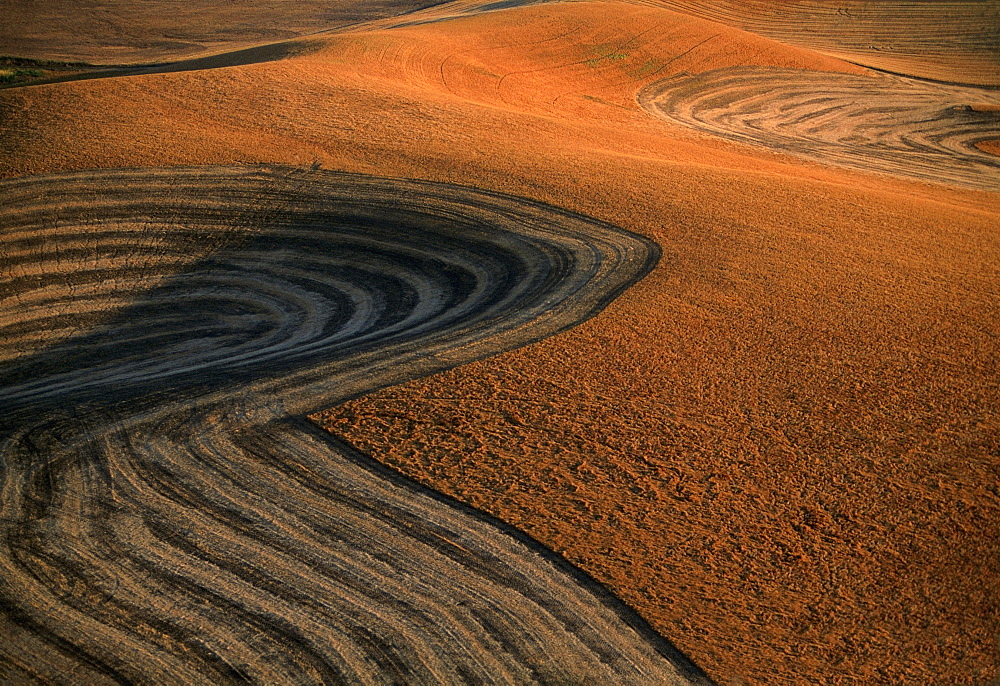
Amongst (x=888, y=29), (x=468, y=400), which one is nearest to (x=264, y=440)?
(x=468, y=400)

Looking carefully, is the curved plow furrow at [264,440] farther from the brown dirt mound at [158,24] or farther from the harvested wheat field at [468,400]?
the brown dirt mound at [158,24]

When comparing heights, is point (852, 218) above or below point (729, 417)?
above

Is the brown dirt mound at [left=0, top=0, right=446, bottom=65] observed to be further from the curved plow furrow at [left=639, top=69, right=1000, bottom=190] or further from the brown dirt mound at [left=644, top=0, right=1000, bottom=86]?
the curved plow furrow at [left=639, top=69, right=1000, bottom=190]

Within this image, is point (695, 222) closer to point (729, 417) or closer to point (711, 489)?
point (729, 417)

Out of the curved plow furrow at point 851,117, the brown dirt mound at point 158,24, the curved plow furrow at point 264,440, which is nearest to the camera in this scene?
the curved plow furrow at point 264,440

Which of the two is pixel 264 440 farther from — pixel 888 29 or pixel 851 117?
pixel 888 29

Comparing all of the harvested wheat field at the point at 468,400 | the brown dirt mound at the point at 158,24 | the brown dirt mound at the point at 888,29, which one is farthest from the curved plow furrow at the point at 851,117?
the brown dirt mound at the point at 158,24

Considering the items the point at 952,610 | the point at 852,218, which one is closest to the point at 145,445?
the point at 952,610
